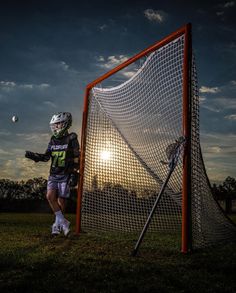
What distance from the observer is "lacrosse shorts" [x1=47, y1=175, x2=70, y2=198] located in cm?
548

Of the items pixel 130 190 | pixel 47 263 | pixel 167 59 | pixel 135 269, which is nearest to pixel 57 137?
pixel 130 190

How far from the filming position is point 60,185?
5.50m

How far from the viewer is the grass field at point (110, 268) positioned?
2.55 meters

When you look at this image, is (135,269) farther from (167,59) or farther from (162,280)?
(167,59)

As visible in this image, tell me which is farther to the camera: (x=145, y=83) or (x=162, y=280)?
(x=145, y=83)

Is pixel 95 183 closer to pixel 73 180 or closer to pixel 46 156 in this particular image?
pixel 73 180

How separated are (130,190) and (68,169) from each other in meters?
1.01

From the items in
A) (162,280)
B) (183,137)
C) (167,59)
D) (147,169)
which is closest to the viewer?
(162,280)

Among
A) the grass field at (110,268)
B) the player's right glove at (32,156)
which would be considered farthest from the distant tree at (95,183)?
the grass field at (110,268)

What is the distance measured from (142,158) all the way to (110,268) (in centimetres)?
237

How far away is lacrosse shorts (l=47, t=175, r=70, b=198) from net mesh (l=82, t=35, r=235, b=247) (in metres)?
0.45

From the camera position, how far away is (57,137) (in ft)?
18.8

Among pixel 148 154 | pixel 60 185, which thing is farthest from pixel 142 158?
pixel 60 185

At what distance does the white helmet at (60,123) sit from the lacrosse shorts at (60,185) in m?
0.68
